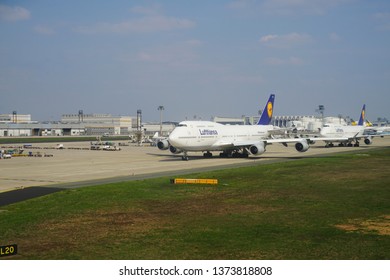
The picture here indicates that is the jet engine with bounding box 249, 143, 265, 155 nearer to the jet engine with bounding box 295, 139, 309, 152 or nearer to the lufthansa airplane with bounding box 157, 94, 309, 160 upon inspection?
the lufthansa airplane with bounding box 157, 94, 309, 160

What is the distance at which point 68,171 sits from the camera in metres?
58.4

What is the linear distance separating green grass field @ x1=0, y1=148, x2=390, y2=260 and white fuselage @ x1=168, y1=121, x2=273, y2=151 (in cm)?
2431

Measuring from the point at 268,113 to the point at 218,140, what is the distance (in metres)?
24.0

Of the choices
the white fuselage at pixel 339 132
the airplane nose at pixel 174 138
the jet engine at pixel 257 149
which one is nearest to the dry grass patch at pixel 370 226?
the airplane nose at pixel 174 138

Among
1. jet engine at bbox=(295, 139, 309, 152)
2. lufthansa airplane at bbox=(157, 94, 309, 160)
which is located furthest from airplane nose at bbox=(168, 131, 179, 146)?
jet engine at bbox=(295, 139, 309, 152)

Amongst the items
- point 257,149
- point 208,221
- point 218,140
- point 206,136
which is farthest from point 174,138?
point 208,221

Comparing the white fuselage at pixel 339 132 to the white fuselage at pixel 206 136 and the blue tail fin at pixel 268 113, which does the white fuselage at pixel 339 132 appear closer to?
the blue tail fin at pixel 268 113

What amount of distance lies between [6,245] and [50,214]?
8.03 meters

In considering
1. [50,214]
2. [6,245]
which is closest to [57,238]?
[6,245]

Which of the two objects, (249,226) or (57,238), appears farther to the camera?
(249,226)

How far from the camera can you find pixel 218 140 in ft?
247

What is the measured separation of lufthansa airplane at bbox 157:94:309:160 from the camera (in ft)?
229

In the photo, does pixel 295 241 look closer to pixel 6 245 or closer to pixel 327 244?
pixel 327 244

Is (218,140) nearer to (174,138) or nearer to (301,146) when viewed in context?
(174,138)
